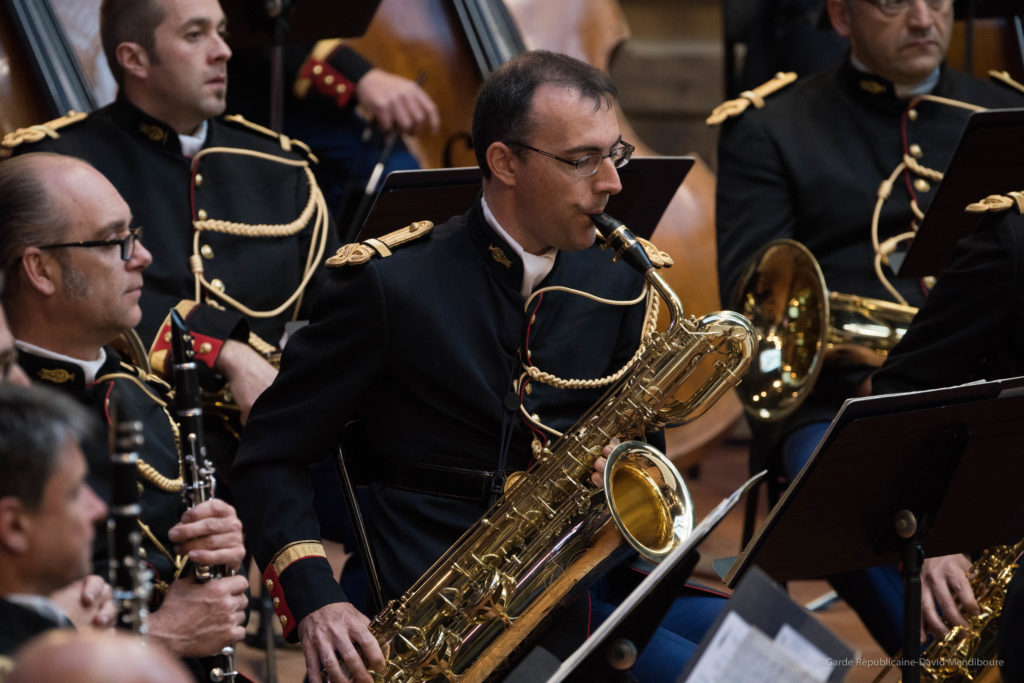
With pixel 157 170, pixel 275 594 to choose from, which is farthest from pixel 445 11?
pixel 275 594

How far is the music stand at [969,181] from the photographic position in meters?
2.62

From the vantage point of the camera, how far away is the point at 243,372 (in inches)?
108

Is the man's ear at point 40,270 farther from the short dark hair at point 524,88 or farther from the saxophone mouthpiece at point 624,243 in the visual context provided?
the saxophone mouthpiece at point 624,243

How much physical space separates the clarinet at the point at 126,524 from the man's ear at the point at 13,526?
0.30 ft

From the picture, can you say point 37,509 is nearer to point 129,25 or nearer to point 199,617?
point 199,617

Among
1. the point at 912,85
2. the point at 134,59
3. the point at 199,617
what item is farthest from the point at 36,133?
the point at 912,85

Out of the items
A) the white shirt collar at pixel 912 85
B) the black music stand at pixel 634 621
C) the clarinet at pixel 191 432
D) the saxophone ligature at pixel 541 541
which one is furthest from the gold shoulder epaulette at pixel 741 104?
the black music stand at pixel 634 621

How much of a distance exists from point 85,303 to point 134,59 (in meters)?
1.09

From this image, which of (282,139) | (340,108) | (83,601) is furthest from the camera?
(340,108)

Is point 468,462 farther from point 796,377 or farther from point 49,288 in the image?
point 796,377

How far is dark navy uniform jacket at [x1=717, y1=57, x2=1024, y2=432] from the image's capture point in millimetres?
3281

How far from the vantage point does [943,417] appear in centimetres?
202

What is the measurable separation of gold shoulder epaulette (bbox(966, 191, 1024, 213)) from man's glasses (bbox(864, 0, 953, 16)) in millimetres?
1030

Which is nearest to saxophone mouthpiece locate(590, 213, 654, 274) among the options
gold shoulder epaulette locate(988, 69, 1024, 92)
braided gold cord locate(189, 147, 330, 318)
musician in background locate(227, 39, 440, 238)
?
braided gold cord locate(189, 147, 330, 318)
